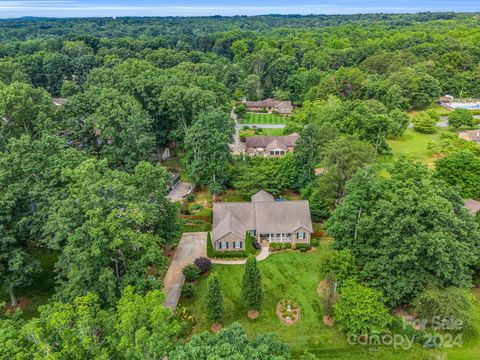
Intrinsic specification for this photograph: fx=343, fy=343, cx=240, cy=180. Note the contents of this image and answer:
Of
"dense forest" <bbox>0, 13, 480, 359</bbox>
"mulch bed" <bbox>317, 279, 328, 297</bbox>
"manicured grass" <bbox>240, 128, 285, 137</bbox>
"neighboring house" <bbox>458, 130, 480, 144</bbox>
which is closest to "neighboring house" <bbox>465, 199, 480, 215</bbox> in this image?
"dense forest" <bbox>0, 13, 480, 359</bbox>

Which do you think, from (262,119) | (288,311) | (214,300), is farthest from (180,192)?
(262,119)

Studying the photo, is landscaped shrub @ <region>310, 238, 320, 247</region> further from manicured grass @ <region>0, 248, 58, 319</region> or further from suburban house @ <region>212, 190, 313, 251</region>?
manicured grass @ <region>0, 248, 58, 319</region>

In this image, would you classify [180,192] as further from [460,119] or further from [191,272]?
[460,119]

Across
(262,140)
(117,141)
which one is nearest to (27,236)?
(117,141)

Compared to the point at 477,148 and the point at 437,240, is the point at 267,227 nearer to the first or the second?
the point at 437,240

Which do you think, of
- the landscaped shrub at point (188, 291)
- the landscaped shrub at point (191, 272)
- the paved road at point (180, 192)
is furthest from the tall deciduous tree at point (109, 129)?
the landscaped shrub at point (188, 291)

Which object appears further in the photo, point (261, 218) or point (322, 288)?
point (261, 218)
